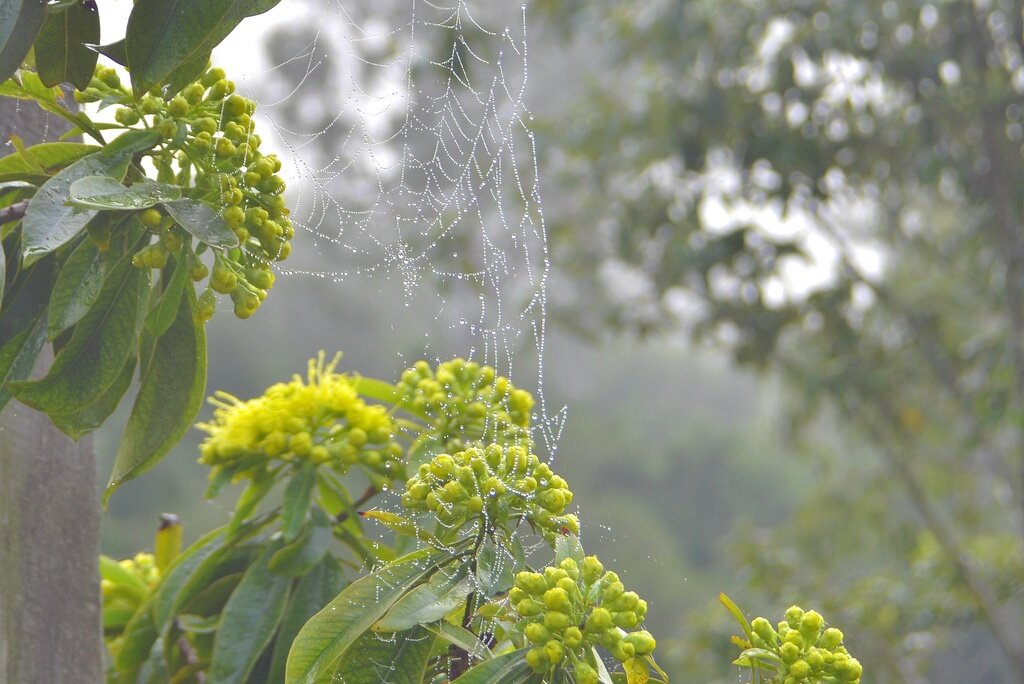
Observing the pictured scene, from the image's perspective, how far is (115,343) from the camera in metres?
0.60

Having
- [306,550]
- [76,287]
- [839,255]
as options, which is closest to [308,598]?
[306,550]

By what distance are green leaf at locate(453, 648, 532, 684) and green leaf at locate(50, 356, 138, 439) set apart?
249 millimetres

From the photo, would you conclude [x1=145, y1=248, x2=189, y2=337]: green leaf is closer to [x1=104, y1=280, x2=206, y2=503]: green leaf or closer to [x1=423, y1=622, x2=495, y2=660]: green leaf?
[x1=104, y1=280, x2=206, y2=503]: green leaf

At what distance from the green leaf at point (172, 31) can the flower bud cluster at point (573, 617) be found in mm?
293

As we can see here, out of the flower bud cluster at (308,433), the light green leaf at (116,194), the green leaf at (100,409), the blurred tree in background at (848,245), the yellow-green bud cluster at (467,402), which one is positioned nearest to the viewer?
the light green leaf at (116,194)

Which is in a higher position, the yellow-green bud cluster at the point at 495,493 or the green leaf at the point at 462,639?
the yellow-green bud cluster at the point at 495,493

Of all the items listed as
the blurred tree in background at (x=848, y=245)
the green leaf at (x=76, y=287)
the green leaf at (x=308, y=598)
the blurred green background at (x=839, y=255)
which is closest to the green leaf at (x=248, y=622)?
the green leaf at (x=308, y=598)

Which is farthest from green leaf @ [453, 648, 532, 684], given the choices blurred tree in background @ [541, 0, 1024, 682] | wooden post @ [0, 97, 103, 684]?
blurred tree in background @ [541, 0, 1024, 682]

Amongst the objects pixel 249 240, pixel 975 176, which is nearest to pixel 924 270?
pixel 975 176

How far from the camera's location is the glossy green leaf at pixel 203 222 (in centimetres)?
53

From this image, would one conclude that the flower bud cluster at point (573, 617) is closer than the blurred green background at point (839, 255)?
Yes

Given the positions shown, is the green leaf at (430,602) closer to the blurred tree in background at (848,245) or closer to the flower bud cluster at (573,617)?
the flower bud cluster at (573,617)

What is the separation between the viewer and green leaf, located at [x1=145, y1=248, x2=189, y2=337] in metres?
0.59

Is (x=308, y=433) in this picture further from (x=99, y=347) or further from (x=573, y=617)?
(x=573, y=617)
